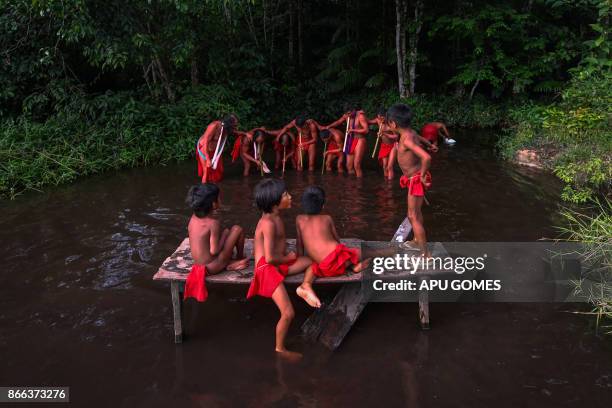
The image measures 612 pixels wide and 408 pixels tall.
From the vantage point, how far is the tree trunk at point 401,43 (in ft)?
45.4

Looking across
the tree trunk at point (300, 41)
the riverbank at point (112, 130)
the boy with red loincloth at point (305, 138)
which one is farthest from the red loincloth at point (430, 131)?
the tree trunk at point (300, 41)

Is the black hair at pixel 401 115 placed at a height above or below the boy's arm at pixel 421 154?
above

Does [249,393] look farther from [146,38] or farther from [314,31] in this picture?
[314,31]

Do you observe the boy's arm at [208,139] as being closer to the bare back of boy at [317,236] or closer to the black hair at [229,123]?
the black hair at [229,123]

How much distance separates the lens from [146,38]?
30.5ft

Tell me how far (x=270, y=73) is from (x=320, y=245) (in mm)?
12171

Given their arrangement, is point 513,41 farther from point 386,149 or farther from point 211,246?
point 211,246

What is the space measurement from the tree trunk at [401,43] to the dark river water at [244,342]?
888 centimetres

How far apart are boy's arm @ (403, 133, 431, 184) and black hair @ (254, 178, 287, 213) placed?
138 cm

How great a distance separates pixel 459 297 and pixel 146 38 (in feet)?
24.5

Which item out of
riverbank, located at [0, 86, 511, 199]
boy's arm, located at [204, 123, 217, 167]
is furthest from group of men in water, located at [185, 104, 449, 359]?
riverbank, located at [0, 86, 511, 199]

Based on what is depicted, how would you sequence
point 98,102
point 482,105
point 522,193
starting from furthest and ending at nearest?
point 482,105 → point 98,102 → point 522,193

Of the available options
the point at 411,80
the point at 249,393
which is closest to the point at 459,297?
the point at 249,393

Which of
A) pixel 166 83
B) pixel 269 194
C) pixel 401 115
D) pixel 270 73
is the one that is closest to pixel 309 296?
pixel 269 194
